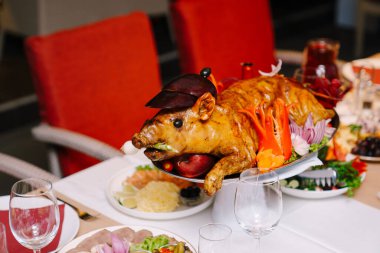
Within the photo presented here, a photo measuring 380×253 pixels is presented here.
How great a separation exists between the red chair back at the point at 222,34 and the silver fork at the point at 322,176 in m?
1.08

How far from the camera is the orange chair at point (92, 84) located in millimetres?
2223

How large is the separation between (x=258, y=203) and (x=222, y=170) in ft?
0.43

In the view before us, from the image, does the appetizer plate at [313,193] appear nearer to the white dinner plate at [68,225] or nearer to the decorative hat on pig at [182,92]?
the decorative hat on pig at [182,92]

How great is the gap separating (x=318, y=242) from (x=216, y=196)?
28 centimetres

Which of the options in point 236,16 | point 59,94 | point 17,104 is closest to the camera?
point 59,94

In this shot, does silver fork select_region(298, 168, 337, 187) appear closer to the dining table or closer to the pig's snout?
the dining table

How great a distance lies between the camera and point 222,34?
2867mm

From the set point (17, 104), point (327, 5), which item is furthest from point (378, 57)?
point (327, 5)

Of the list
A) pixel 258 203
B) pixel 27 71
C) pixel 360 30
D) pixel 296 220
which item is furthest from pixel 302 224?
pixel 360 30

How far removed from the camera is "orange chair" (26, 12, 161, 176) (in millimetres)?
2223

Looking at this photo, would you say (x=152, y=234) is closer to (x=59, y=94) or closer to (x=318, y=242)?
(x=318, y=242)

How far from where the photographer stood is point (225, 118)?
1.50 m

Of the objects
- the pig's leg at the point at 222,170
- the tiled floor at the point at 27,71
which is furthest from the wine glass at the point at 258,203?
the tiled floor at the point at 27,71

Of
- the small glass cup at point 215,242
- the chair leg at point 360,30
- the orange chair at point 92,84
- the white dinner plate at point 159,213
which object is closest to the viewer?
the small glass cup at point 215,242
